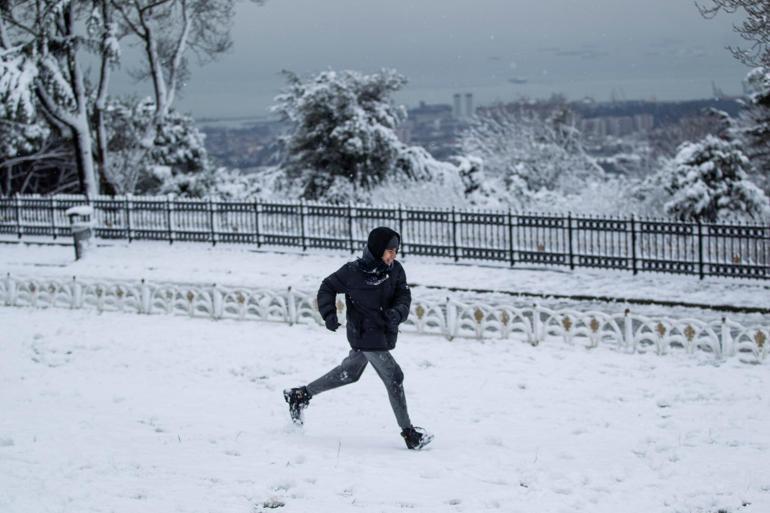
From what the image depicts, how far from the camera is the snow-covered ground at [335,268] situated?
17.2 meters

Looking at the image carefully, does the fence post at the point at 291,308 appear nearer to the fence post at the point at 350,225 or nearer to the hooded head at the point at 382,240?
the hooded head at the point at 382,240

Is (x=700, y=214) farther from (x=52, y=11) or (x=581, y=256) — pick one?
(x=52, y=11)

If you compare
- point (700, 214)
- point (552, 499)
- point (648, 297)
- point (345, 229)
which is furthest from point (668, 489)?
point (700, 214)

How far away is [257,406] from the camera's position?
9641 mm

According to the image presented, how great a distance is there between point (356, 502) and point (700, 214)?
24475mm

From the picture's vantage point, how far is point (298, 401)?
8.53m

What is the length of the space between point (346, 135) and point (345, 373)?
86.7 feet

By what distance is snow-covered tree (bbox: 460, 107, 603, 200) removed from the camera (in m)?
53.6

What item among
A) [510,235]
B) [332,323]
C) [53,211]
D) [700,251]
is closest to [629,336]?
[332,323]

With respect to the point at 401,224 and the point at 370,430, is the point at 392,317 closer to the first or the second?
the point at 370,430

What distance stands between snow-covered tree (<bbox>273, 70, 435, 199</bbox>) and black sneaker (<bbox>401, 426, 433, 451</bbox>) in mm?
26302

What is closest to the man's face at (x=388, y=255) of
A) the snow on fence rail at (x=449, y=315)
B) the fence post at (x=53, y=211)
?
the snow on fence rail at (x=449, y=315)

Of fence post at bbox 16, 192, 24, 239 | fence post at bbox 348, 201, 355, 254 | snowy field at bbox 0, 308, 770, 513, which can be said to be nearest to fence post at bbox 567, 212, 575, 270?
fence post at bbox 348, 201, 355, 254

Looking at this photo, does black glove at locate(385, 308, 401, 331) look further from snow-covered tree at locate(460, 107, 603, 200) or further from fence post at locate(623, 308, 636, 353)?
snow-covered tree at locate(460, 107, 603, 200)
